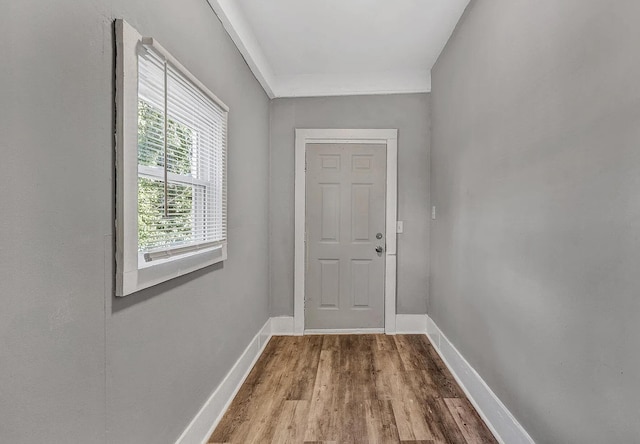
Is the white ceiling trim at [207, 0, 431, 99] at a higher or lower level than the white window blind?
higher

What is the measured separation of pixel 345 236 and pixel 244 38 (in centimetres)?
200

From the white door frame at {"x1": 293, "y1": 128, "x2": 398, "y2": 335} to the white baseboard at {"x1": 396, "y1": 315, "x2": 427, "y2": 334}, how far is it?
0.06 m

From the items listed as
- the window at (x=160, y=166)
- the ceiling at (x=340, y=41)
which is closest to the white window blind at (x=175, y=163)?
the window at (x=160, y=166)

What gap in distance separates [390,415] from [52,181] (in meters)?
2.11

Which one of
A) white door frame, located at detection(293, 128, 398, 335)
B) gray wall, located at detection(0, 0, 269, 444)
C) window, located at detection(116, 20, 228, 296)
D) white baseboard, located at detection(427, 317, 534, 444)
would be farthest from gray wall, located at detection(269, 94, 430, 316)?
gray wall, located at detection(0, 0, 269, 444)

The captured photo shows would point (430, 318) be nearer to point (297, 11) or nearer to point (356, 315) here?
point (356, 315)

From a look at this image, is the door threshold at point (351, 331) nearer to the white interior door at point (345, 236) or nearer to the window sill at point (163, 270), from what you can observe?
the white interior door at point (345, 236)

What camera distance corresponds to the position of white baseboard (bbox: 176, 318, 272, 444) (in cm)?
183

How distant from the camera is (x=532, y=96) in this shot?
5.37 feet


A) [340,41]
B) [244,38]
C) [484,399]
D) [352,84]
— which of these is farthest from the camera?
[352,84]

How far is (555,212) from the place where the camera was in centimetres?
146

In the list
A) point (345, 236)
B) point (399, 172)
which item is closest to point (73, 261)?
point (345, 236)

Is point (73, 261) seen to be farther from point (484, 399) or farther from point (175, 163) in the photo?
point (484, 399)

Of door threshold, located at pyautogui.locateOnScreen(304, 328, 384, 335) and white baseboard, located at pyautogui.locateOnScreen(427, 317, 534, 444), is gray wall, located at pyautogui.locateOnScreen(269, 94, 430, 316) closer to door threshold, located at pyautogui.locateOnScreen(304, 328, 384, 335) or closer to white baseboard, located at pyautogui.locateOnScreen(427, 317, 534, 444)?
door threshold, located at pyautogui.locateOnScreen(304, 328, 384, 335)
